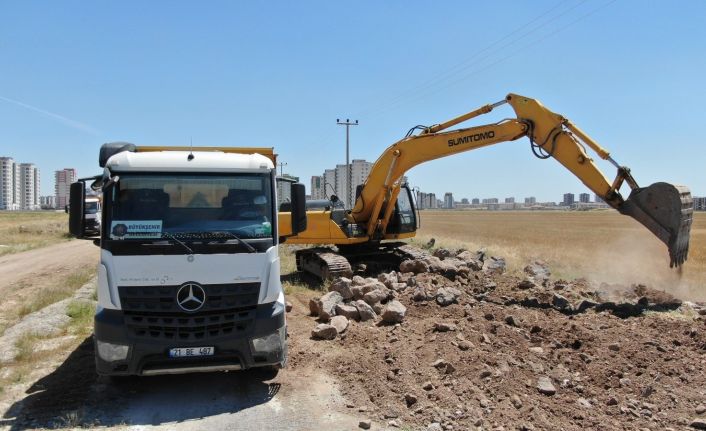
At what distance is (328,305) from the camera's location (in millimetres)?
10016

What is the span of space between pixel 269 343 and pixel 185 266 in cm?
129

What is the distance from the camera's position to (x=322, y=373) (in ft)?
24.3

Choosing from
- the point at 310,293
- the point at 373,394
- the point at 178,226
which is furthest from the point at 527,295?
the point at 178,226

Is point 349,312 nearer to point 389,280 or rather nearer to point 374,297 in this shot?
point 374,297

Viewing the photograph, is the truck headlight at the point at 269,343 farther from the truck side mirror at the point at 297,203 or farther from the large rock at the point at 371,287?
the large rock at the point at 371,287

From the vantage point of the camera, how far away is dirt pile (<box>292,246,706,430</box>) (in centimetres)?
595

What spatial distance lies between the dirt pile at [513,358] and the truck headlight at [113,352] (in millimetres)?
2564

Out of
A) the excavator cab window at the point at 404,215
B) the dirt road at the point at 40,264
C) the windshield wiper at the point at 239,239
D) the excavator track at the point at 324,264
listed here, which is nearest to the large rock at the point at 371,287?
the excavator track at the point at 324,264

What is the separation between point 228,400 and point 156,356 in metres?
1.03

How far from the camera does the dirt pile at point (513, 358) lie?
5.95 m

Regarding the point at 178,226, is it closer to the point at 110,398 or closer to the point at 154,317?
the point at 154,317

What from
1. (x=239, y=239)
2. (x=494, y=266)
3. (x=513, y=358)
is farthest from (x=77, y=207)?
(x=494, y=266)

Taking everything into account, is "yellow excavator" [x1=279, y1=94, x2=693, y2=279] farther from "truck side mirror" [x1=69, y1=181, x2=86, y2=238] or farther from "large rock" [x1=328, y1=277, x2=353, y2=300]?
"truck side mirror" [x1=69, y1=181, x2=86, y2=238]

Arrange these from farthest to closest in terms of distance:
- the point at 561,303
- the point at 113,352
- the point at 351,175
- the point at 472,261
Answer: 1. the point at 351,175
2. the point at 472,261
3. the point at 561,303
4. the point at 113,352
